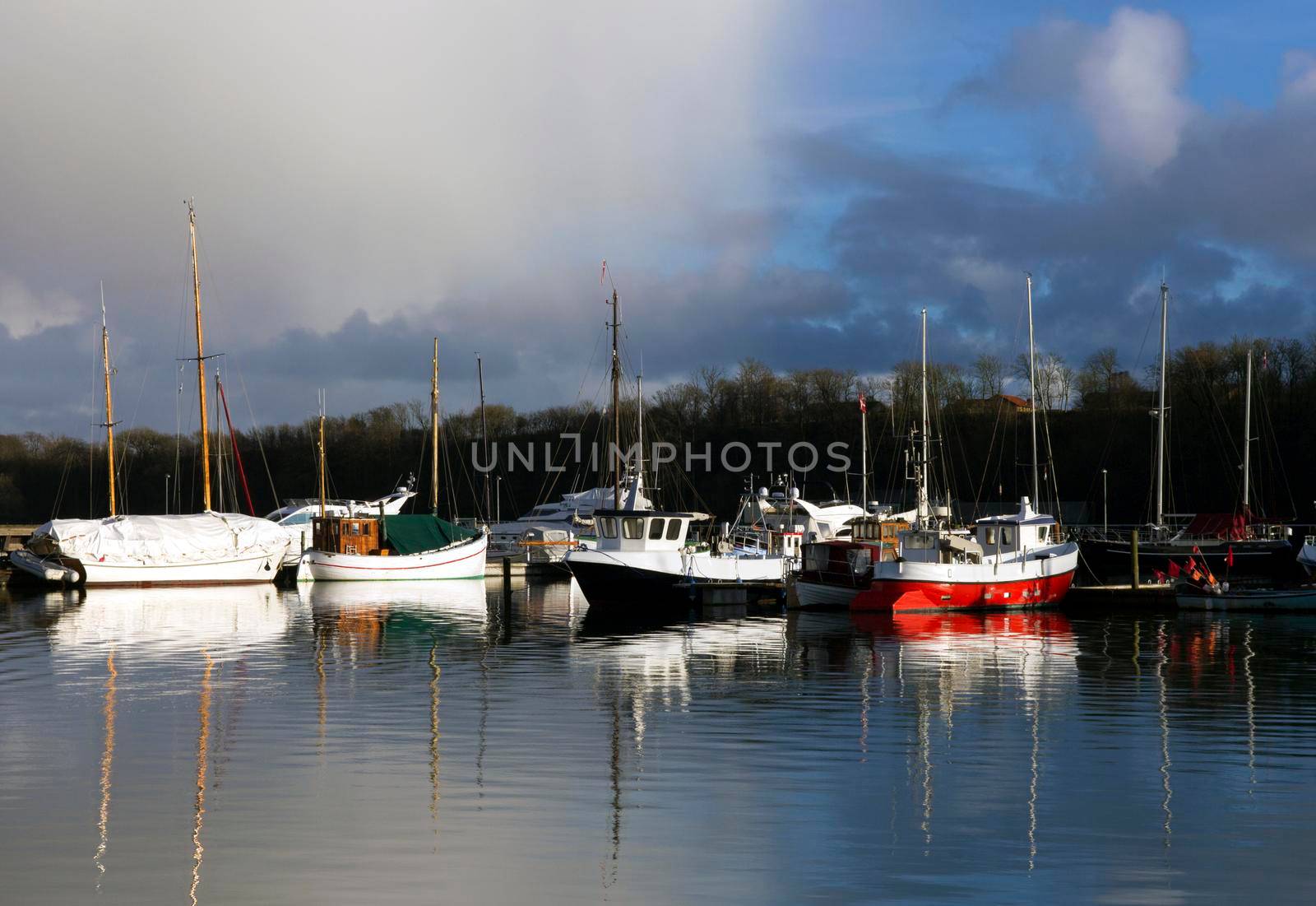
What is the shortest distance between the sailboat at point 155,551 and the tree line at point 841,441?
73.4ft

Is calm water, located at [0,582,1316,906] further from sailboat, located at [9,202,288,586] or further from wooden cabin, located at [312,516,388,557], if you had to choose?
wooden cabin, located at [312,516,388,557]

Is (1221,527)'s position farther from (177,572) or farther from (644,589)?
(177,572)

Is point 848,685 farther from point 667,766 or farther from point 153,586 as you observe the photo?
point 153,586

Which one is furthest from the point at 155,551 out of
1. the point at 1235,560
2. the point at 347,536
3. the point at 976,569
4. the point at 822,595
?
the point at 1235,560

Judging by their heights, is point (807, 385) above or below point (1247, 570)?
above

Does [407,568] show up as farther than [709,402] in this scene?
No

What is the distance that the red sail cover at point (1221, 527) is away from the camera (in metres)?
65.8

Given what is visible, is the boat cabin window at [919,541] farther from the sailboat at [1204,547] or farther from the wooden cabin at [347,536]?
the wooden cabin at [347,536]

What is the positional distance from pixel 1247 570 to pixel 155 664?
51.6 meters

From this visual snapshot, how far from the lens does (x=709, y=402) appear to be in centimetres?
13775

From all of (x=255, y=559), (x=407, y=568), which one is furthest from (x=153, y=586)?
(x=407, y=568)

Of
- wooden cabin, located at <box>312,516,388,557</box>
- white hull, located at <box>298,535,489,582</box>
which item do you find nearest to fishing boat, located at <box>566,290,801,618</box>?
white hull, located at <box>298,535,489,582</box>

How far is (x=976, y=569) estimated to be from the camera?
46531mm

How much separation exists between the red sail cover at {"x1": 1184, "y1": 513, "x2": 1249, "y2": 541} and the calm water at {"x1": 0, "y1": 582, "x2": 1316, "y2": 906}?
101 feet
